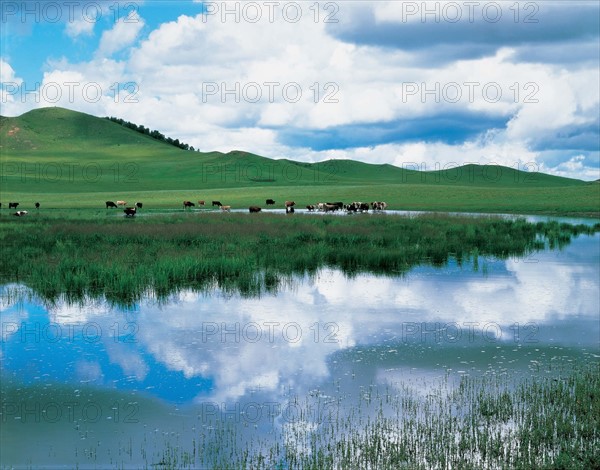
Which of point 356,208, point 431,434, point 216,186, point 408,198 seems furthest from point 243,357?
point 216,186

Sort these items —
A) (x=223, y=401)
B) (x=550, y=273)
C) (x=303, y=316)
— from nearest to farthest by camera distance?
(x=223, y=401) < (x=303, y=316) < (x=550, y=273)

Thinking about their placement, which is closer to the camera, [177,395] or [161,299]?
[177,395]

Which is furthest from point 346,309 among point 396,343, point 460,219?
A: point 460,219

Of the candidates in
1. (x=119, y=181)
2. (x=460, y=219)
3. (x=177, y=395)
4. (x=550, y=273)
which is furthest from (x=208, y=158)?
(x=177, y=395)

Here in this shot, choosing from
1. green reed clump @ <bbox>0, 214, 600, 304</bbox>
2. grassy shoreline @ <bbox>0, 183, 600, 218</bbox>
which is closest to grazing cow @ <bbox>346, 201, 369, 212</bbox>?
grassy shoreline @ <bbox>0, 183, 600, 218</bbox>

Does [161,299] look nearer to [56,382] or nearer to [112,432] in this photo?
[56,382]

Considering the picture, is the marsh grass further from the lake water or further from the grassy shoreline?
the grassy shoreline

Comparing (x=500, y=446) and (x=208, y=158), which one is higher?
(x=208, y=158)

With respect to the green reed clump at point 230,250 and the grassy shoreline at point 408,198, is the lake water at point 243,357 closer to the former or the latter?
the green reed clump at point 230,250

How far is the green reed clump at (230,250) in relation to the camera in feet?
72.3

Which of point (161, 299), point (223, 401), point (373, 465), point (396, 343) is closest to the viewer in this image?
point (373, 465)

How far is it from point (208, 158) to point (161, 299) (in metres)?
179

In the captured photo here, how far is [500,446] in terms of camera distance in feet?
29.3

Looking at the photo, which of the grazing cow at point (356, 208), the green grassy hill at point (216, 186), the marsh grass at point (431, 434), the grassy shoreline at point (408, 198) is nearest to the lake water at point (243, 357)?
the marsh grass at point (431, 434)
